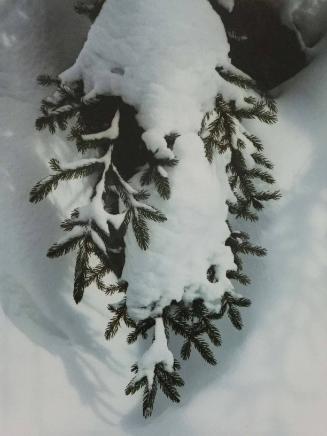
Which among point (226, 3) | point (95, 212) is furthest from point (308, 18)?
point (95, 212)

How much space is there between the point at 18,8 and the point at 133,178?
3.04 ft

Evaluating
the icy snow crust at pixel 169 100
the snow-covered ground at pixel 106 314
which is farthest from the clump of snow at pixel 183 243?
the snow-covered ground at pixel 106 314

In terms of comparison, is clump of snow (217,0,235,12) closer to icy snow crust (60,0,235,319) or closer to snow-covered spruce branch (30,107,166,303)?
icy snow crust (60,0,235,319)

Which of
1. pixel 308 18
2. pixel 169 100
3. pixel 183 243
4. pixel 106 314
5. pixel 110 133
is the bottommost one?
pixel 106 314

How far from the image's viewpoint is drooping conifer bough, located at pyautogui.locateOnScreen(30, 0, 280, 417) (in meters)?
1.55

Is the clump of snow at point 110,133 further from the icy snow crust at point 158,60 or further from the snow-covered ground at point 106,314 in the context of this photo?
the snow-covered ground at point 106,314

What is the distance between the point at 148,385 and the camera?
5.47 ft

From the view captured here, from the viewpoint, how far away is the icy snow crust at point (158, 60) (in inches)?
60.8

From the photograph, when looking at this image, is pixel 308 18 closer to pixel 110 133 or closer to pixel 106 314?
pixel 110 133

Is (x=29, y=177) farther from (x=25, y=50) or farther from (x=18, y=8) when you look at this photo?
(x=18, y=8)

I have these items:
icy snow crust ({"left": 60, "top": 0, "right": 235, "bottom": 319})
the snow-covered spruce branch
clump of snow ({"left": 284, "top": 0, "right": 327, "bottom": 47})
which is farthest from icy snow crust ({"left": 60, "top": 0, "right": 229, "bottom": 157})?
clump of snow ({"left": 284, "top": 0, "right": 327, "bottom": 47})

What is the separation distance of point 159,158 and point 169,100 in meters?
0.20

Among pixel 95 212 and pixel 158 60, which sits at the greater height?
pixel 158 60

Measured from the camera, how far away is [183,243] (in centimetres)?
160
